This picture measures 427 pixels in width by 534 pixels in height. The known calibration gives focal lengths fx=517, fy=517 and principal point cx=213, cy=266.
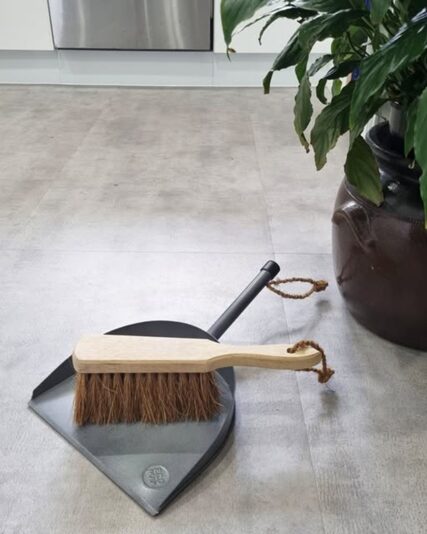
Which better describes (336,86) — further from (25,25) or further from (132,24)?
(25,25)

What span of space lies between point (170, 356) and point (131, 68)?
2.40 m

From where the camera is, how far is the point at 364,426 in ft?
2.70

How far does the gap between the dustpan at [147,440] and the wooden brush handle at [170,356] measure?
0.09m

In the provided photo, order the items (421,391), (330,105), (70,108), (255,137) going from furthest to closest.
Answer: (70,108) → (255,137) → (421,391) → (330,105)

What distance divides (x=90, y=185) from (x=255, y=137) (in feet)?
2.54

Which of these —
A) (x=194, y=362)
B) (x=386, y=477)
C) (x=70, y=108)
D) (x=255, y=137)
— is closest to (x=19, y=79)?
(x=70, y=108)

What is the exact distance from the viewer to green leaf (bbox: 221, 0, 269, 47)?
69 cm

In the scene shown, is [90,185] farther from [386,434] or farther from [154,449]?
[386,434]

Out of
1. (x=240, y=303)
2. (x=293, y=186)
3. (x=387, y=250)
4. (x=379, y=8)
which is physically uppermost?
(x=379, y=8)

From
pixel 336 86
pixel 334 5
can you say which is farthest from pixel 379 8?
pixel 336 86

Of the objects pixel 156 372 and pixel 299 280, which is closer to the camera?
pixel 156 372

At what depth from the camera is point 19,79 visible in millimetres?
2791

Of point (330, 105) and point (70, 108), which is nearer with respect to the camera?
point (330, 105)

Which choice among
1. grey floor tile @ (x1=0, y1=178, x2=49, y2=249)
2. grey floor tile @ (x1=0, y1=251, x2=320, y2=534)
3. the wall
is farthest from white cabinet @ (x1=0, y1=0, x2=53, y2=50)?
grey floor tile @ (x1=0, y1=251, x2=320, y2=534)
